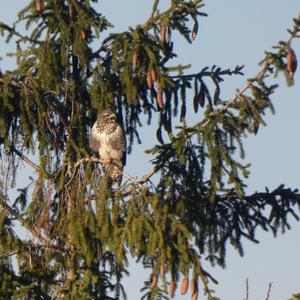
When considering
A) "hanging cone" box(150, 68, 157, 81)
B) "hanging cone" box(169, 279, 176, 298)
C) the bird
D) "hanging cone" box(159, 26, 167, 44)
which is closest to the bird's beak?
the bird

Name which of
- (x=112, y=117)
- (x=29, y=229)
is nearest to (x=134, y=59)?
(x=112, y=117)

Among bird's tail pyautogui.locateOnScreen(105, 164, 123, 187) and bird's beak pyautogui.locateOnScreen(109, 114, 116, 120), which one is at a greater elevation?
bird's beak pyautogui.locateOnScreen(109, 114, 116, 120)

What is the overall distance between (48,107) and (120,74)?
75cm

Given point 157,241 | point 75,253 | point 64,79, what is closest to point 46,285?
point 75,253

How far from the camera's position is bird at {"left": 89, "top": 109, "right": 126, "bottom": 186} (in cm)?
1298

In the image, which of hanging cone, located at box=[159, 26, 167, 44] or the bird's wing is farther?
the bird's wing

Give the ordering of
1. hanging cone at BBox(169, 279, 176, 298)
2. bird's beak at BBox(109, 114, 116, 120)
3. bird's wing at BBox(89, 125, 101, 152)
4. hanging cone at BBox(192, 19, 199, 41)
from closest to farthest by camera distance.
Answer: hanging cone at BBox(169, 279, 176, 298) → hanging cone at BBox(192, 19, 199, 41) → bird's beak at BBox(109, 114, 116, 120) → bird's wing at BBox(89, 125, 101, 152)

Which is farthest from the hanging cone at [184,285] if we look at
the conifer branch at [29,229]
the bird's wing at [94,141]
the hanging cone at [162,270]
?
the bird's wing at [94,141]

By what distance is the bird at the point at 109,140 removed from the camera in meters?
13.0

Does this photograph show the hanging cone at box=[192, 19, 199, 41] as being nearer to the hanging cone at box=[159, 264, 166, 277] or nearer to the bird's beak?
the bird's beak

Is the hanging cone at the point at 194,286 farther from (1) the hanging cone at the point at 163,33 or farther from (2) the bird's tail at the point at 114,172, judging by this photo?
(1) the hanging cone at the point at 163,33

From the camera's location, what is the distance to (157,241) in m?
10.6

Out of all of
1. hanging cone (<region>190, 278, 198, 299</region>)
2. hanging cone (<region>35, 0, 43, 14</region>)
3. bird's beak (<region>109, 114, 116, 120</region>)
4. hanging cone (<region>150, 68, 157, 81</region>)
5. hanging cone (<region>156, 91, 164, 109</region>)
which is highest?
hanging cone (<region>35, 0, 43, 14</region>)

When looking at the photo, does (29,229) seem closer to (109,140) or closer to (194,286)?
(194,286)
